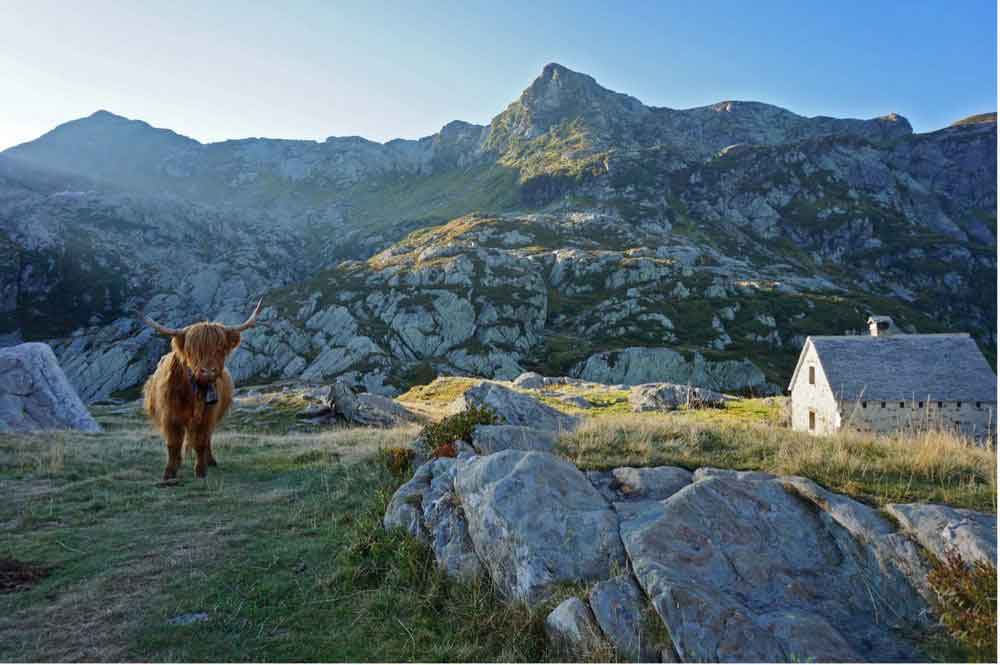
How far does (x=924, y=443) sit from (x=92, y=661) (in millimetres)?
14633

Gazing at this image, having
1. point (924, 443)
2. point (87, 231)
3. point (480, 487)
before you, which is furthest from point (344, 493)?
point (87, 231)

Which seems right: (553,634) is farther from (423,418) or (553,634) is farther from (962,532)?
(423,418)

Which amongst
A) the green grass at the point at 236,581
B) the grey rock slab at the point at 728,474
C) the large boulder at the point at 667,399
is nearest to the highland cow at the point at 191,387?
the green grass at the point at 236,581

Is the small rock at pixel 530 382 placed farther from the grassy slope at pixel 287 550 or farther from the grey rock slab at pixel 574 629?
the grey rock slab at pixel 574 629

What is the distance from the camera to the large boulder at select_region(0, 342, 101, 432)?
949 inches

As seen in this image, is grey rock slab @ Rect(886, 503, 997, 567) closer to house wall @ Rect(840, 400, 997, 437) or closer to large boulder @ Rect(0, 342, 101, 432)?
large boulder @ Rect(0, 342, 101, 432)

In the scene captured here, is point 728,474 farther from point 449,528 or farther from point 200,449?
point 200,449

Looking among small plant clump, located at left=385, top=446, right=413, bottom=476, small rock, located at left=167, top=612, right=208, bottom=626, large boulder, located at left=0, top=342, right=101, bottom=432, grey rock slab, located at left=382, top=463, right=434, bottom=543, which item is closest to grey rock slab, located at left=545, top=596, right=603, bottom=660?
grey rock slab, located at left=382, top=463, right=434, bottom=543

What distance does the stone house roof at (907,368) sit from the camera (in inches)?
1560

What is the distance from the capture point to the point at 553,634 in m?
6.27

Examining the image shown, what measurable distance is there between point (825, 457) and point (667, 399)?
4815 cm

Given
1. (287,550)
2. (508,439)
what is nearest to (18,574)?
(287,550)

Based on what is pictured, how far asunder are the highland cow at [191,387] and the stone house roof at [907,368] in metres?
42.6

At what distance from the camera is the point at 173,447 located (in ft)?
44.7
